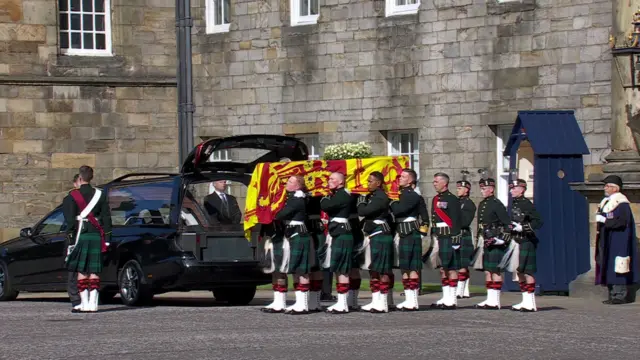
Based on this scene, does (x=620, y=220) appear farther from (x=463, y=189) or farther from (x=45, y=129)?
(x=45, y=129)

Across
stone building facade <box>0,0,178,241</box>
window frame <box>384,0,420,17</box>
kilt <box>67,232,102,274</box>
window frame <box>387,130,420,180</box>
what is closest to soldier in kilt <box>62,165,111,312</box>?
kilt <box>67,232,102,274</box>

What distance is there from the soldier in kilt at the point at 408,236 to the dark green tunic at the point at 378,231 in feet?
0.64

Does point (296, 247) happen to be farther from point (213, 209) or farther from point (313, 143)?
point (313, 143)

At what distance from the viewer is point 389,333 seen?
14008 millimetres

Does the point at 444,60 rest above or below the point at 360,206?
above

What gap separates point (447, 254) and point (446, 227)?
353 millimetres

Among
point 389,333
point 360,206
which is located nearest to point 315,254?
point 360,206

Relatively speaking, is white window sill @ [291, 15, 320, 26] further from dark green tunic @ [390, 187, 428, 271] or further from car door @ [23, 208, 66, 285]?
dark green tunic @ [390, 187, 428, 271]

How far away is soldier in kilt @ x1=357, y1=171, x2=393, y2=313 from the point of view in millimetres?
16344

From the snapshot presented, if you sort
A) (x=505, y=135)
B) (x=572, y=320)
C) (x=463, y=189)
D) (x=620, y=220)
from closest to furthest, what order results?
(x=572, y=320)
(x=620, y=220)
(x=463, y=189)
(x=505, y=135)

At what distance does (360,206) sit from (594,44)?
8.79 meters

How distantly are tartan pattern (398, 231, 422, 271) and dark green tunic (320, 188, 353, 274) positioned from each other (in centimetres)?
59

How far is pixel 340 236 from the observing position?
1638 centimetres

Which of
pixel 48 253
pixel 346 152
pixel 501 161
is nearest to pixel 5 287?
pixel 48 253
